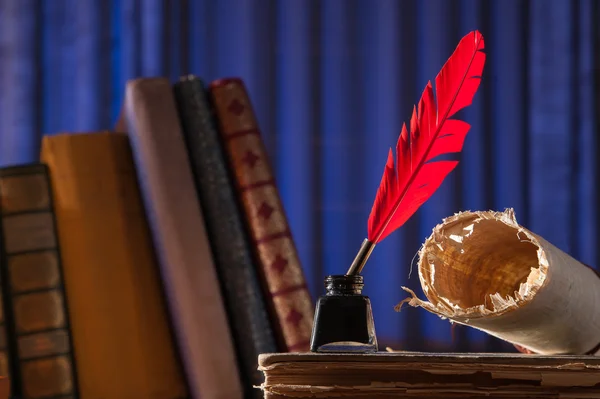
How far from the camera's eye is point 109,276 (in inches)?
47.8

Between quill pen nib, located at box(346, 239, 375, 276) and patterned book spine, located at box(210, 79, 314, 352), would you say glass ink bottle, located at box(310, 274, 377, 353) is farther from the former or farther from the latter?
patterned book spine, located at box(210, 79, 314, 352)

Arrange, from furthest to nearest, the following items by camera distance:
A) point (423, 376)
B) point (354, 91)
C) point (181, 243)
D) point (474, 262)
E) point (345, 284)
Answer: point (354, 91)
point (181, 243)
point (474, 262)
point (345, 284)
point (423, 376)

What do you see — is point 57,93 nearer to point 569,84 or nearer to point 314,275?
point 314,275

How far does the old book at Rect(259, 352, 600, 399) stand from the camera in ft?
1.61

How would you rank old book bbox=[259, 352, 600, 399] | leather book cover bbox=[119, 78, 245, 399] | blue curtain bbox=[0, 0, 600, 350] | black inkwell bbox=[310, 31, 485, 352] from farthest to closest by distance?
blue curtain bbox=[0, 0, 600, 350], leather book cover bbox=[119, 78, 245, 399], black inkwell bbox=[310, 31, 485, 352], old book bbox=[259, 352, 600, 399]

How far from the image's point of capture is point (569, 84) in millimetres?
1948

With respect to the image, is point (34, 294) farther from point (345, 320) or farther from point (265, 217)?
point (345, 320)

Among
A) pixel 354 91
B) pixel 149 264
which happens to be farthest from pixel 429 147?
pixel 354 91

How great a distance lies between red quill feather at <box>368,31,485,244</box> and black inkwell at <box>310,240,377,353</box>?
52 millimetres

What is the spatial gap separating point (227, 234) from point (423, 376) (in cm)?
75

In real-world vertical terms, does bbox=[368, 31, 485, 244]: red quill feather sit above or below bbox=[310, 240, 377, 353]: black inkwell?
above

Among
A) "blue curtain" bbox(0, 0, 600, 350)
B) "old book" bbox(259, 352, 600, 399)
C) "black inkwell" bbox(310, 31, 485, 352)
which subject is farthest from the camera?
"blue curtain" bbox(0, 0, 600, 350)

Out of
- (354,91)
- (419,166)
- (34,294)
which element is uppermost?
(354,91)

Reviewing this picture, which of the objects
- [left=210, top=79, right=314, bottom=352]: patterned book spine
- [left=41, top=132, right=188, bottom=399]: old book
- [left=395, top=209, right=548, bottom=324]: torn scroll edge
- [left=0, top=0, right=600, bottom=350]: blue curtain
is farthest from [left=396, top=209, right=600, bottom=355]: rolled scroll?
[left=0, top=0, right=600, bottom=350]: blue curtain
